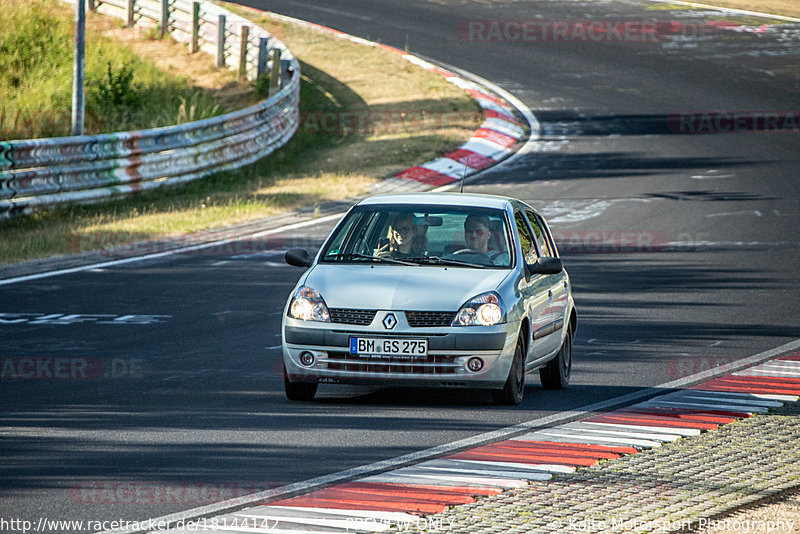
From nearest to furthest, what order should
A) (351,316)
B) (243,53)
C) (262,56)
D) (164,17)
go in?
(351,316)
(262,56)
(243,53)
(164,17)

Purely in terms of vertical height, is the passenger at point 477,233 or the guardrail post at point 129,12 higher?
the passenger at point 477,233

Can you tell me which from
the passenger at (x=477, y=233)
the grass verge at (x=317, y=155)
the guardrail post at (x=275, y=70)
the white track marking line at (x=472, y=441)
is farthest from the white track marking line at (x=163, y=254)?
the guardrail post at (x=275, y=70)

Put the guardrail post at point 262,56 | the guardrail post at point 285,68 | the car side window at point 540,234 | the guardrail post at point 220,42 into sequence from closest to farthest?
the car side window at point 540,234, the guardrail post at point 285,68, the guardrail post at point 262,56, the guardrail post at point 220,42

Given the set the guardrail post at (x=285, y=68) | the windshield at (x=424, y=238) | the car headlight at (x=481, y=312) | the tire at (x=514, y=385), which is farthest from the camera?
the guardrail post at (x=285, y=68)

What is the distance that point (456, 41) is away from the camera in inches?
1569

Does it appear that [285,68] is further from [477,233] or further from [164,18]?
[477,233]

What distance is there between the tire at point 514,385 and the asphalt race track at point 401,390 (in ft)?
0.43

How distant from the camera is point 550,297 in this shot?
10.3 m

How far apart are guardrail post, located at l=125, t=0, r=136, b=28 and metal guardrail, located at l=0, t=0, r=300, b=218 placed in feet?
32.0

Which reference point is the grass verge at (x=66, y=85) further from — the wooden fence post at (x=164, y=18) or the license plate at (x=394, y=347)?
the license plate at (x=394, y=347)

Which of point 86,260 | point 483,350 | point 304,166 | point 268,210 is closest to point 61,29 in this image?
point 304,166

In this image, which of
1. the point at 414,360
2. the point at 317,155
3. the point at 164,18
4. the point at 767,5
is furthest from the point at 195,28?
the point at 414,360

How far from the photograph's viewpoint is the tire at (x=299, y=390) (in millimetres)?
9445

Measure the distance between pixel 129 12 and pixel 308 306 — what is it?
28.9 meters
